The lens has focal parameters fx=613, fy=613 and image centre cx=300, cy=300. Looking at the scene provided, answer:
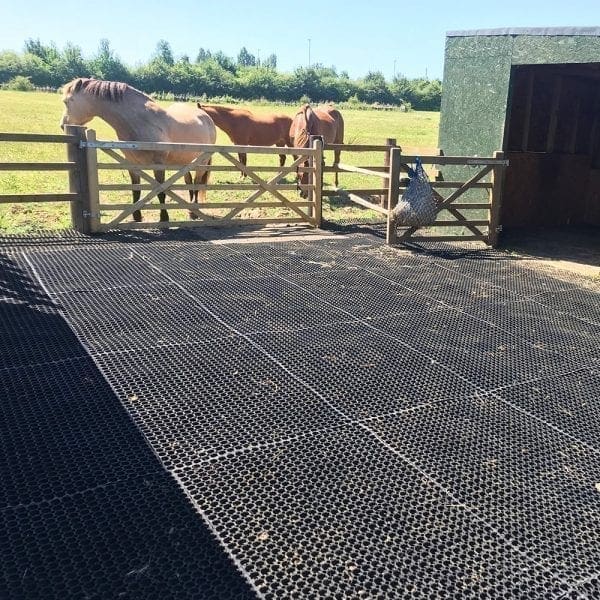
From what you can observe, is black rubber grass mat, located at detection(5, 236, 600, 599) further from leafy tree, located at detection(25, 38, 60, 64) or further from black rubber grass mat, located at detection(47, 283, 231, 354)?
leafy tree, located at detection(25, 38, 60, 64)

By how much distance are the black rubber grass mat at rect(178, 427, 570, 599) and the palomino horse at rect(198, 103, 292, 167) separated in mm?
13175

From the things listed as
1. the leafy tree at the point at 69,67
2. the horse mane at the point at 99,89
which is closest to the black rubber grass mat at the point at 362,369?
the horse mane at the point at 99,89

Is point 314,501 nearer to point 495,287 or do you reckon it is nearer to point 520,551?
point 520,551

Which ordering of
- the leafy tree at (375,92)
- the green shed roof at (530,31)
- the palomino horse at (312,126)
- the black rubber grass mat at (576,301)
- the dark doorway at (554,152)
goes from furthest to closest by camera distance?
the leafy tree at (375,92) < the palomino horse at (312,126) < the dark doorway at (554,152) < the green shed roof at (530,31) < the black rubber grass mat at (576,301)

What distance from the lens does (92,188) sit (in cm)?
770

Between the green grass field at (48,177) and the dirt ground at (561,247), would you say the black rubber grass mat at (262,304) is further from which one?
the green grass field at (48,177)

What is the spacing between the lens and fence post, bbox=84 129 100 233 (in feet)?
25.1

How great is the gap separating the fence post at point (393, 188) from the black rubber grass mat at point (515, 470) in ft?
14.9

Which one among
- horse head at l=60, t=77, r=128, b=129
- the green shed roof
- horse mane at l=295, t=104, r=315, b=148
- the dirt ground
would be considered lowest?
the dirt ground

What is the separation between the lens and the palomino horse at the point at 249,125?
51.6 ft

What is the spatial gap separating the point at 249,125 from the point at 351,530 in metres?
14.6

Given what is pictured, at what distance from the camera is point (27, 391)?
3.56 metres

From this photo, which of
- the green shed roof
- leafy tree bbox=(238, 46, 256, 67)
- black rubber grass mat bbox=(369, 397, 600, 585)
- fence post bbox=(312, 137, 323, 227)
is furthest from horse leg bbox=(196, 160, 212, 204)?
leafy tree bbox=(238, 46, 256, 67)

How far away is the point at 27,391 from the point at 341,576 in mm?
2222
